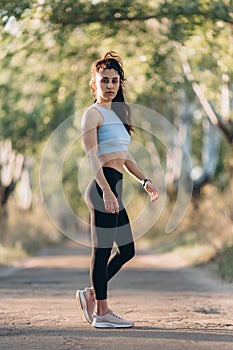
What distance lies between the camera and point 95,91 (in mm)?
7965

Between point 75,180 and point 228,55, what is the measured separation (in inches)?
1575

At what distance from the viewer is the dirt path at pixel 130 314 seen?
6766mm

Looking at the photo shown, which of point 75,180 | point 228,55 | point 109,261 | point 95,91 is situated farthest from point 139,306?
Answer: point 75,180

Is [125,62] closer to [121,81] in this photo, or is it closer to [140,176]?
[121,81]

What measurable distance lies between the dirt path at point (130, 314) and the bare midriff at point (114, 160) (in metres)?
1.35

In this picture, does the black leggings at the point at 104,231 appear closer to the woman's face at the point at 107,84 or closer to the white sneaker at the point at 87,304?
the white sneaker at the point at 87,304

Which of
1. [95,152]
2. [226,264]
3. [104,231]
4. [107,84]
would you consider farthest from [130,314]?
[226,264]

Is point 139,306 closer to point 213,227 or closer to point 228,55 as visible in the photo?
point 228,55

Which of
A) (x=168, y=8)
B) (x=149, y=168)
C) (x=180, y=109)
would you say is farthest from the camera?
(x=149, y=168)

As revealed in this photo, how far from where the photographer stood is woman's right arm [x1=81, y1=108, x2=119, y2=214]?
7.45m

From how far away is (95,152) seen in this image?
7.52 metres

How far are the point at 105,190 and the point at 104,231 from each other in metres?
0.36

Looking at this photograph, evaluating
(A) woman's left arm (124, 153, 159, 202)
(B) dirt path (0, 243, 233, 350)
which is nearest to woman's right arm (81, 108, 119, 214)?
(A) woman's left arm (124, 153, 159, 202)

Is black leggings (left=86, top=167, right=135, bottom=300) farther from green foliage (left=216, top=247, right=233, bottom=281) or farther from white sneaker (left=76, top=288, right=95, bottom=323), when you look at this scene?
green foliage (left=216, top=247, right=233, bottom=281)
